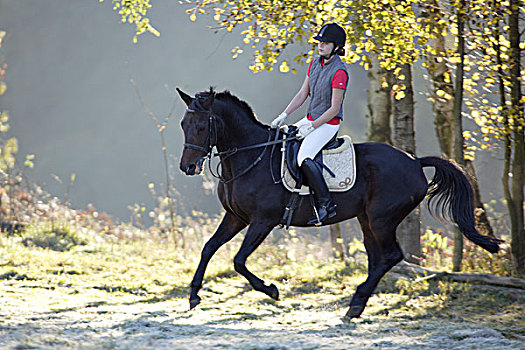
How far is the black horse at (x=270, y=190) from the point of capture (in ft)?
18.6

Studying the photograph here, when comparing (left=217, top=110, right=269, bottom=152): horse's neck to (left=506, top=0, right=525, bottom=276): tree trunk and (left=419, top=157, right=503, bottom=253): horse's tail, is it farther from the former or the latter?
(left=506, top=0, right=525, bottom=276): tree trunk

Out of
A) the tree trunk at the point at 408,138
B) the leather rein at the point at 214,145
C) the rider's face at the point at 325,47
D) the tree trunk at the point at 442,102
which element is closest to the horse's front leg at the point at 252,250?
the leather rein at the point at 214,145

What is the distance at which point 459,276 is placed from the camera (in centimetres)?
788

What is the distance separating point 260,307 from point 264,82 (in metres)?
17.3

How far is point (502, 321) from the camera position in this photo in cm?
596

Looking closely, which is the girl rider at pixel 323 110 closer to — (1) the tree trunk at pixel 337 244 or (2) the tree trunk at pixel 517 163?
(2) the tree trunk at pixel 517 163

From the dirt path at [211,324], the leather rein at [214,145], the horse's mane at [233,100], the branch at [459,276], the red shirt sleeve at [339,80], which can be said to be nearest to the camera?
the dirt path at [211,324]

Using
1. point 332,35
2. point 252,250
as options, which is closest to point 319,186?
point 252,250

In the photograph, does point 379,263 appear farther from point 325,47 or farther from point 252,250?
point 325,47

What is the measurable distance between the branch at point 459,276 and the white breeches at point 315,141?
124 inches

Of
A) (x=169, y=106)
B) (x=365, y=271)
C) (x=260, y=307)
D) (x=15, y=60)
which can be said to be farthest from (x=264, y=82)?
(x=260, y=307)

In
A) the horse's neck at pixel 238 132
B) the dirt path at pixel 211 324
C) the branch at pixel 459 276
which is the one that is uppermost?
the horse's neck at pixel 238 132

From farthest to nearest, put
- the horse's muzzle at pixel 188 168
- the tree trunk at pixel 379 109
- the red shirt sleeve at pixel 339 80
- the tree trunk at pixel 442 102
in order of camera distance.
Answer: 1. the tree trunk at pixel 379 109
2. the tree trunk at pixel 442 102
3. the red shirt sleeve at pixel 339 80
4. the horse's muzzle at pixel 188 168

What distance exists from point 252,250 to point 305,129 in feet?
4.20
